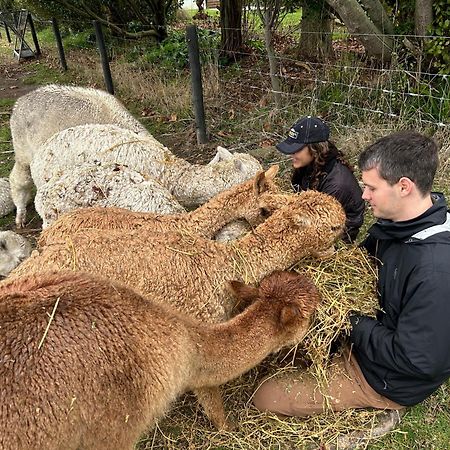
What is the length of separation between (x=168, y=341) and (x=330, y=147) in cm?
244

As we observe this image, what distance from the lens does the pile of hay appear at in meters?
3.00

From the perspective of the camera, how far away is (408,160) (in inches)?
98.1

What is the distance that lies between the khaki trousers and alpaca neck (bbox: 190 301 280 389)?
0.66 meters

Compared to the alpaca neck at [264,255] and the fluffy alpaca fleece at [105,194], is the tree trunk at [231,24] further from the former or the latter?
the alpaca neck at [264,255]

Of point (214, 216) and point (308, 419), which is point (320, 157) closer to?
point (214, 216)

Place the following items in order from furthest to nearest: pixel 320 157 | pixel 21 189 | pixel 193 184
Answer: pixel 21 189 → pixel 193 184 → pixel 320 157

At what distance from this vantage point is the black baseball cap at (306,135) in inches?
153

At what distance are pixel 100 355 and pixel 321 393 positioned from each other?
157 cm

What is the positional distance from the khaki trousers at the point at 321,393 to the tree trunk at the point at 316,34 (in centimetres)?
583

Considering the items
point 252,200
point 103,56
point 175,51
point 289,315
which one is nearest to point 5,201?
point 252,200

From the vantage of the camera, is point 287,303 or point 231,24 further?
point 231,24

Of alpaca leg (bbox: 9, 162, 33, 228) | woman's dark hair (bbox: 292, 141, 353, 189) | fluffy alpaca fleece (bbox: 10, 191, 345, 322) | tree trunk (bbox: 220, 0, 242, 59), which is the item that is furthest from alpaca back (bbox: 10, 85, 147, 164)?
tree trunk (bbox: 220, 0, 242, 59)

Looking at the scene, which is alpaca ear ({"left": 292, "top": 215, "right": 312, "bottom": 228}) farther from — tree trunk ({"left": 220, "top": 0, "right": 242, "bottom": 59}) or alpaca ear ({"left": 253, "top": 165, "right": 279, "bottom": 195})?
tree trunk ({"left": 220, "top": 0, "right": 242, "bottom": 59})

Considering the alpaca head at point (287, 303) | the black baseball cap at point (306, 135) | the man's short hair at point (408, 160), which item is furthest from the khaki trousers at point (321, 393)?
the black baseball cap at point (306, 135)
